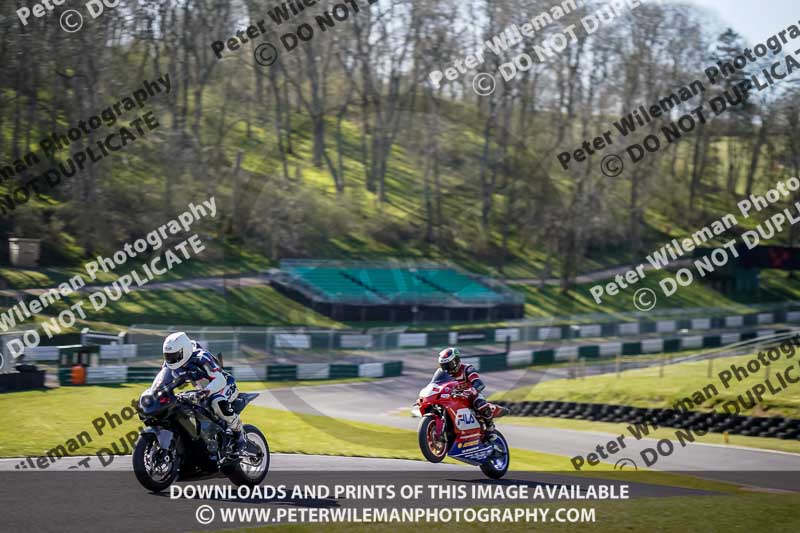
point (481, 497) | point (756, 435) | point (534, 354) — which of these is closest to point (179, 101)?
point (534, 354)

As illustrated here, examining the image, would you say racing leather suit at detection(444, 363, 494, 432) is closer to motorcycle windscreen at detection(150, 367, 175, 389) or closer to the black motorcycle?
the black motorcycle

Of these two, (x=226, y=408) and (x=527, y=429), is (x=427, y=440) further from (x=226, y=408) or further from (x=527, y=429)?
(x=527, y=429)

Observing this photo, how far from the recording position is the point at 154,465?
10.2m

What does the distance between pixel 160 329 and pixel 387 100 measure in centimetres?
2310

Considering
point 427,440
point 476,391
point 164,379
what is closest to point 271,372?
point 476,391

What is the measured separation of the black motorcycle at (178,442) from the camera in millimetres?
10086

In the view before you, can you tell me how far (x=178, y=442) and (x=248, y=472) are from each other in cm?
110

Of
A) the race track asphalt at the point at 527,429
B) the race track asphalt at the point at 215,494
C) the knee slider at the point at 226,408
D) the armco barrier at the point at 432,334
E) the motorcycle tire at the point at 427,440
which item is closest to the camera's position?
the race track asphalt at the point at 215,494

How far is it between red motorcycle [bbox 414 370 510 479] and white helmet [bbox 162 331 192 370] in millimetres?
3923

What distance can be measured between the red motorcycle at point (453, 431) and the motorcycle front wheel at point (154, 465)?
3851 mm

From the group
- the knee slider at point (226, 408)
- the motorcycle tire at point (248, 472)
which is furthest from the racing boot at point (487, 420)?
the knee slider at point (226, 408)

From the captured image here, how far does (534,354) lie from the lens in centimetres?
3391

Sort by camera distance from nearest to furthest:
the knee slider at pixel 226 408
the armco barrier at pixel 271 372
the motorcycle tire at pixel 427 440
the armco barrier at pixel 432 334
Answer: the knee slider at pixel 226 408, the motorcycle tire at pixel 427 440, the armco barrier at pixel 271 372, the armco barrier at pixel 432 334

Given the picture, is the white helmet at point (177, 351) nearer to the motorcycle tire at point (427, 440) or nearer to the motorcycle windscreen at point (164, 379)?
the motorcycle windscreen at point (164, 379)
